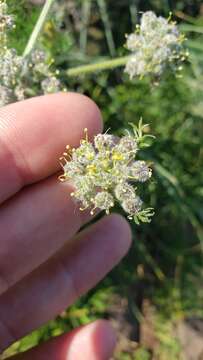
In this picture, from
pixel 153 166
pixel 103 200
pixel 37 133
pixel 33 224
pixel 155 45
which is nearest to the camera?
pixel 103 200

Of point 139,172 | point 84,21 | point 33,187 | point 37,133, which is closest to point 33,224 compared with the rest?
point 33,187

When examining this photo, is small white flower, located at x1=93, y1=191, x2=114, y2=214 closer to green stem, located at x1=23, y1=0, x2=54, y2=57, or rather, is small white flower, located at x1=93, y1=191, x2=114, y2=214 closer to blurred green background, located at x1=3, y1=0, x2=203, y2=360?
green stem, located at x1=23, y1=0, x2=54, y2=57

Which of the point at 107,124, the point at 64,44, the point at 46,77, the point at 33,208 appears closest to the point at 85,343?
the point at 33,208

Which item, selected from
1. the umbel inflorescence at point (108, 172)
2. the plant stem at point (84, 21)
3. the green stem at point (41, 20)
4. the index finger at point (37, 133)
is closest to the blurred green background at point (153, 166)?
the plant stem at point (84, 21)

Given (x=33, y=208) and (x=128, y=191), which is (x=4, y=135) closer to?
(x=33, y=208)

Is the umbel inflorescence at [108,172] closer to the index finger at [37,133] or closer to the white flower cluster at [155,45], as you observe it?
the index finger at [37,133]

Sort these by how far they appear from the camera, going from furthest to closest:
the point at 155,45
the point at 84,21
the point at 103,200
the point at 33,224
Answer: the point at 84,21, the point at 155,45, the point at 33,224, the point at 103,200

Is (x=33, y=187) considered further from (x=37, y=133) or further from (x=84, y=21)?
(x=84, y=21)
